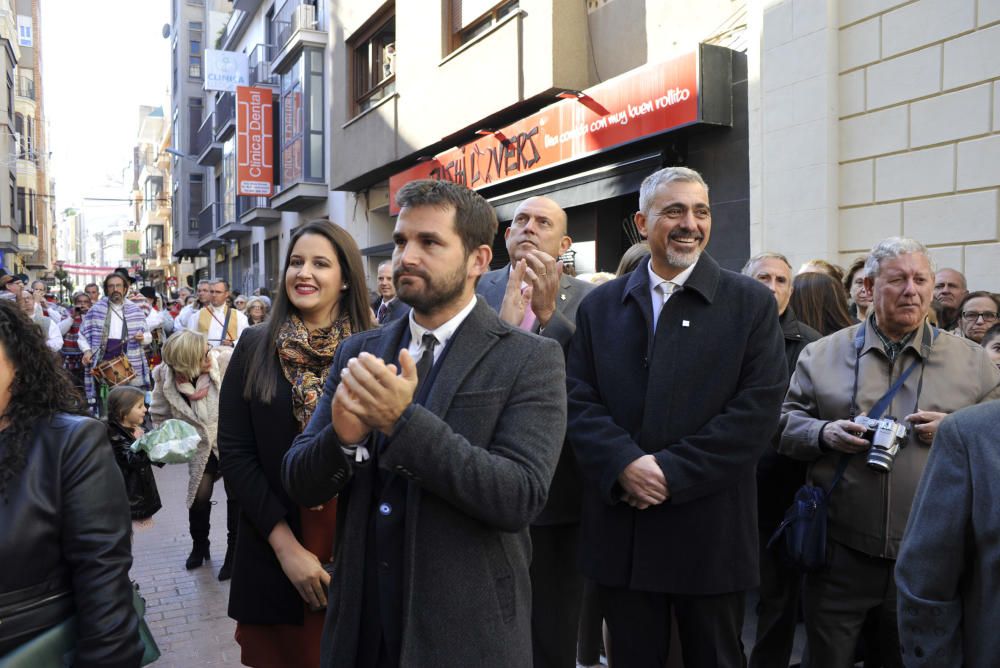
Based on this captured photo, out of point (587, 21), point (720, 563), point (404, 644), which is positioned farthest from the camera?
point (587, 21)

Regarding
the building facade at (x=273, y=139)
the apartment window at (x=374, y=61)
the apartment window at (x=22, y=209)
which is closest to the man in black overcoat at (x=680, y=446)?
the apartment window at (x=374, y=61)

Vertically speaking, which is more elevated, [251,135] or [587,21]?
[251,135]

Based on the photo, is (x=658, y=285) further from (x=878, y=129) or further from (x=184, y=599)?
(x=878, y=129)

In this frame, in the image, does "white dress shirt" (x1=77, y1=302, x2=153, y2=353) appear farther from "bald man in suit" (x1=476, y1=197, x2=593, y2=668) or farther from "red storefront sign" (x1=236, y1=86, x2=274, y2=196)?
"red storefront sign" (x1=236, y1=86, x2=274, y2=196)

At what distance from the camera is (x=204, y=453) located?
235 inches

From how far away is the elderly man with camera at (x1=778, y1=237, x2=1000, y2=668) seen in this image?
3.14 metres

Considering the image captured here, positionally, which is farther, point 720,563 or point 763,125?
point 763,125

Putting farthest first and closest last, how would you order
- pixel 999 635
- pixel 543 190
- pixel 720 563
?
pixel 543 190, pixel 720 563, pixel 999 635

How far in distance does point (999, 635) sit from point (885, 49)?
5.97 metres

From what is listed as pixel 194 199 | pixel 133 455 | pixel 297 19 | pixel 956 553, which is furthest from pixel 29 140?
pixel 956 553

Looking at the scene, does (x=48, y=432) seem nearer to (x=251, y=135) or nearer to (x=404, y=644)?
(x=404, y=644)

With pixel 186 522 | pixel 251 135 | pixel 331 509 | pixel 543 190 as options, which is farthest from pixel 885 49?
pixel 251 135

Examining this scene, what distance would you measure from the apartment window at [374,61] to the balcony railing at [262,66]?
779 cm

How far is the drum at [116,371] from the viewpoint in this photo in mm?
9266
